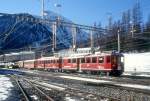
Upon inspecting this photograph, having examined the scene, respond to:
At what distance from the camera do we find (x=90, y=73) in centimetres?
5081

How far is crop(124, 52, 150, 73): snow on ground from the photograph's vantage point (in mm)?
56500

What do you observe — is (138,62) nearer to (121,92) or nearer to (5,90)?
(121,92)

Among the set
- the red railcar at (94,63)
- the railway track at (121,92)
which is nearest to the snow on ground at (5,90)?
the railway track at (121,92)

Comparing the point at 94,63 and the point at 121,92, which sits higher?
the point at 94,63

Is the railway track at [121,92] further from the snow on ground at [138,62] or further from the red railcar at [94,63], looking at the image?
the snow on ground at [138,62]

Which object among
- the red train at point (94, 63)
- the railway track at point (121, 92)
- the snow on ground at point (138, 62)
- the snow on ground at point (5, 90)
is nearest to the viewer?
the railway track at point (121, 92)

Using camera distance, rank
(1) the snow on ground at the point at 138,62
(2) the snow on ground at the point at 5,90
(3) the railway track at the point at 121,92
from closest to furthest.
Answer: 1. (3) the railway track at the point at 121,92
2. (2) the snow on ground at the point at 5,90
3. (1) the snow on ground at the point at 138,62

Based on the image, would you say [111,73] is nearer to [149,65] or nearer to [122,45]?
[149,65]

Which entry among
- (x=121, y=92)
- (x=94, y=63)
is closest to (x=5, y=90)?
(x=121, y=92)

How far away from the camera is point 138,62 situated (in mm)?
58156

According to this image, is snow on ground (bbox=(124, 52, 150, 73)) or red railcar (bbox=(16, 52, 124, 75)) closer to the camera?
red railcar (bbox=(16, 52, 124, 75))

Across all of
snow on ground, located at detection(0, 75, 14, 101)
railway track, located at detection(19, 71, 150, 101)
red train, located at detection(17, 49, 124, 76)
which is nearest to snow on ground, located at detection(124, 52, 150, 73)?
red train, located at detection(17, 49, 124, 76)

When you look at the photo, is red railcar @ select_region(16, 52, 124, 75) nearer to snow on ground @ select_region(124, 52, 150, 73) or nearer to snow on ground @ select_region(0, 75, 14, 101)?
snow on ground @ select_region(124, 52, 150, 73)

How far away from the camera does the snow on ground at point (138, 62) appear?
56.5 metres
